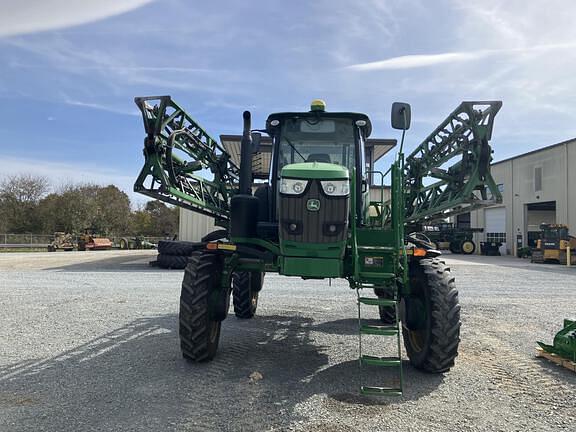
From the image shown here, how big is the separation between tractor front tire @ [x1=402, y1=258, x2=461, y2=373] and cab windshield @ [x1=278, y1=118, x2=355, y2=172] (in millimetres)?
1683

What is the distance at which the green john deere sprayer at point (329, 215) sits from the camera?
4.87 metres

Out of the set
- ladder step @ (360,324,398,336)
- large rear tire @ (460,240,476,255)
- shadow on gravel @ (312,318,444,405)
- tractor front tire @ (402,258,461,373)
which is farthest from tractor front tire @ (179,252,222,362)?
large rear tire @ (460,240,476,255)

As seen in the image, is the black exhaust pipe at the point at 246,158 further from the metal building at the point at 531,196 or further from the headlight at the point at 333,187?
the metal building at the point at 531,196

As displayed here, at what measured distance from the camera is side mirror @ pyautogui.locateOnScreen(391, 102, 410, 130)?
16.3 ft

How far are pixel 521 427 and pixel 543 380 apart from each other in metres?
1.50

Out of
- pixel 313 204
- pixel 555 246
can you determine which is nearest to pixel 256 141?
pixel 313 204

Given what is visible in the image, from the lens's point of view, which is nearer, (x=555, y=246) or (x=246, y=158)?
(x=246, y=158)

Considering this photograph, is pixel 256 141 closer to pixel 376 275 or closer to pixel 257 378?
pixel 376 275

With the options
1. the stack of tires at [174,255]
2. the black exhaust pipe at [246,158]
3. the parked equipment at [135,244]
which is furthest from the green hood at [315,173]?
the parked equipment at [135,244]

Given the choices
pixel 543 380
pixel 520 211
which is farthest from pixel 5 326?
pixel 520 211

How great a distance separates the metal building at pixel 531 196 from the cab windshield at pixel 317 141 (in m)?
28.0

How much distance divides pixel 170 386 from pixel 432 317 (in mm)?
2939

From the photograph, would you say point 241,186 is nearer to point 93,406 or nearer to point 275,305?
point 93,406

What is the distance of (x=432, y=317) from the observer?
16.7 ft
